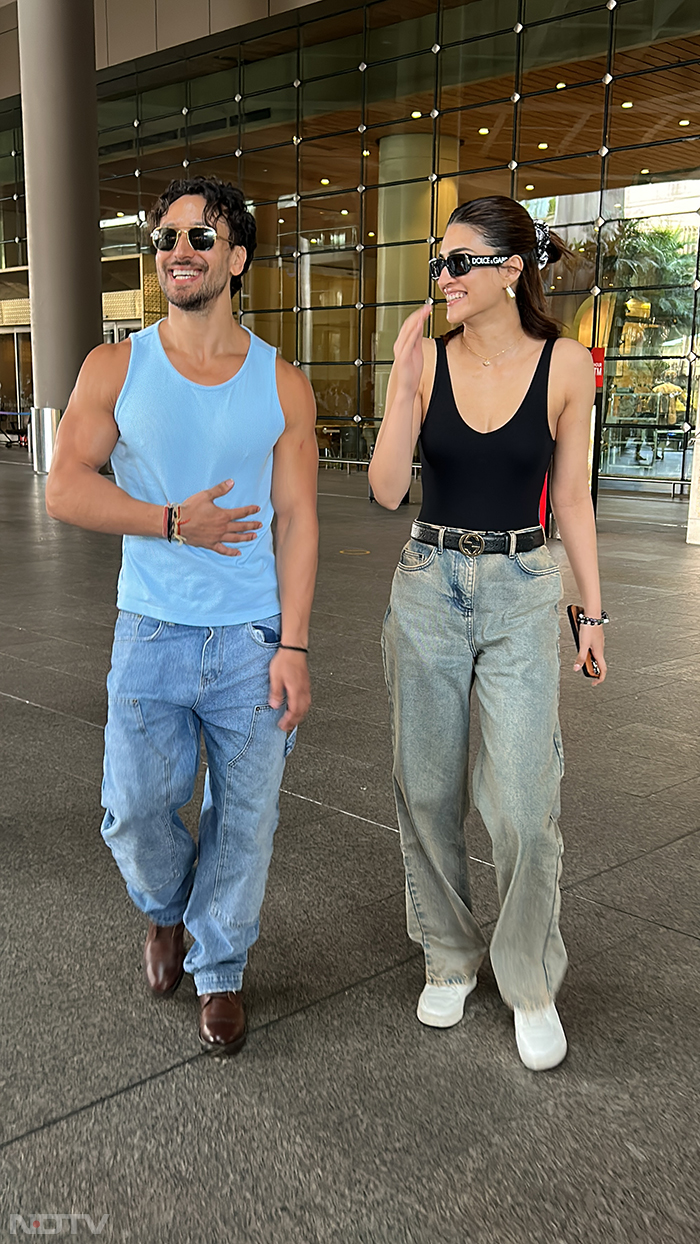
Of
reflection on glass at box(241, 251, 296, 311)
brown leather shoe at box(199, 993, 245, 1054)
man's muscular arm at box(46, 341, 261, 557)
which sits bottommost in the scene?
brown leather shoe at box(199, 993, 245, 1054)

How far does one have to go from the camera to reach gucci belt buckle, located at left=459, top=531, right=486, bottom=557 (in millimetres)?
2764

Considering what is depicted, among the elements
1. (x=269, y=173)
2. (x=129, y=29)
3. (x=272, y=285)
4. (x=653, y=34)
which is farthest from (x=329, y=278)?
(x=653, y=34)

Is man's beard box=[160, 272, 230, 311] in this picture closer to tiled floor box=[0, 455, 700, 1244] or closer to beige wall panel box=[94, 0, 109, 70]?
tiled floor box=[0, 455, 700, 1244]

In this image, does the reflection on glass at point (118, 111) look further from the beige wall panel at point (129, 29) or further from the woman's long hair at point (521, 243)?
the woman's long hair at point (521, 243)

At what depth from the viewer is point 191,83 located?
2616cm

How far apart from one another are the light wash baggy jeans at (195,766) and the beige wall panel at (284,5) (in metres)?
22.2

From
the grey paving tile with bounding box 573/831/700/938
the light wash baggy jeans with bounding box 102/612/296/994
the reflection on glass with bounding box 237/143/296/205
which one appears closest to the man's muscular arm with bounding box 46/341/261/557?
the light wash baggy jeans with bounding box 102/612/296/994

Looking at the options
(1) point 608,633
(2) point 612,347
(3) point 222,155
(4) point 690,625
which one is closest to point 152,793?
(1) point 608,633

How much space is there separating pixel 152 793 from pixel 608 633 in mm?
5933

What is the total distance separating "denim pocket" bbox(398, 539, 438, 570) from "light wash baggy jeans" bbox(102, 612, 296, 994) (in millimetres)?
364

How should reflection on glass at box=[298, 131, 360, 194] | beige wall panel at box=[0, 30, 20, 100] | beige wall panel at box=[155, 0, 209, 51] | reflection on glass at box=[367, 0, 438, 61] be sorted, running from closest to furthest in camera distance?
reflection on glass at box=[367, 0, 438, 61] < beige wall panel at box=[155, 0, 209, 51] < reflection on glass at box=[298, 131, 360, 194] < beige wall panel at box=[0, 30, 20, 100]

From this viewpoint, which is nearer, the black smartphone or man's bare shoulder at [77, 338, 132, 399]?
man's bare shoulder at [77, 338, 132, 399]

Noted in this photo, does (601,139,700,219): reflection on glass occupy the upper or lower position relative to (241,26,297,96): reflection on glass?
lower

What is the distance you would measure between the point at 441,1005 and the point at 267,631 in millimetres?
1100
